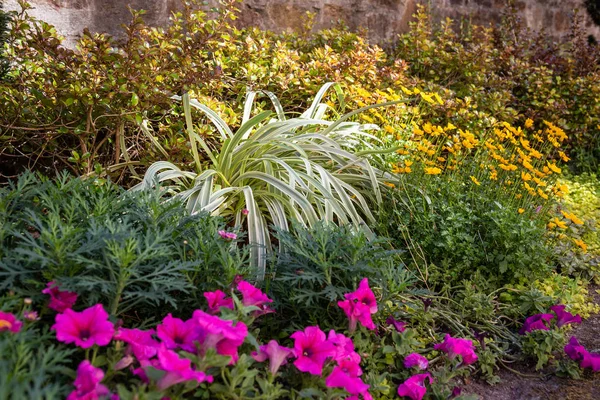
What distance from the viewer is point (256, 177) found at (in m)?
2.83

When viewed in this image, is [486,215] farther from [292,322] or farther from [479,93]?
[479,93]

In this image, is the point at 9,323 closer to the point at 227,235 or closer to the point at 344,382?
the point at 227,235

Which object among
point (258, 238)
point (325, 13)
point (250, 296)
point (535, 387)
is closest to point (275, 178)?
point (258, 238)

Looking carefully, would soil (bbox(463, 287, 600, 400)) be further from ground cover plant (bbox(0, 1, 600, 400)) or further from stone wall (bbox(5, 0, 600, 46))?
stone wall (bbox(5, 0, 600, 46))

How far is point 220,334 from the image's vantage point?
1.46 meters

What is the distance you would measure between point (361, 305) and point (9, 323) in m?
1.03

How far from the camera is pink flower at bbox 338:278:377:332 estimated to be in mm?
1860

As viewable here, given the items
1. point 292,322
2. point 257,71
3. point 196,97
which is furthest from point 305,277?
point 257,71

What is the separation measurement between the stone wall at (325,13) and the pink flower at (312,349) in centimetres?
301

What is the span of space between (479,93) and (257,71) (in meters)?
1.96

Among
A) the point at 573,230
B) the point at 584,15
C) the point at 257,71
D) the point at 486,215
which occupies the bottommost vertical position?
the point at 573,230

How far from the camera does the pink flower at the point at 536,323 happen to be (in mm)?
2273

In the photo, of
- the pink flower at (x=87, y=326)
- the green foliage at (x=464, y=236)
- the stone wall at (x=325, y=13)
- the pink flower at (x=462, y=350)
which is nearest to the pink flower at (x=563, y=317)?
the green foliage at (x=464, y=236)

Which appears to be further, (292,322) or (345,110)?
(345,110)
